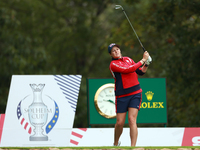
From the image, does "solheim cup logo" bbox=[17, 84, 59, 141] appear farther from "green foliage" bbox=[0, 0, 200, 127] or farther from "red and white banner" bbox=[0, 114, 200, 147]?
"green foliage" bbox=[0, 0, 200, 127]

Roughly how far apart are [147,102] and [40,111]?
86.2 inches

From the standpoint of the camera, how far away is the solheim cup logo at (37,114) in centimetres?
732

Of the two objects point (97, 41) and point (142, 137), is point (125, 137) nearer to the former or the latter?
point (142, 137)

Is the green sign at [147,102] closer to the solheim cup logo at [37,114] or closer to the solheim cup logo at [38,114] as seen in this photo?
the solheim cup logo at [37,114]

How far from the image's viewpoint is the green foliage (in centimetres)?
1312

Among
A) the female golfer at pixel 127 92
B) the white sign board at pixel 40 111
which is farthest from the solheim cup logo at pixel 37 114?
the female golfer at pixel 127 92

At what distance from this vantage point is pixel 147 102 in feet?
26.4

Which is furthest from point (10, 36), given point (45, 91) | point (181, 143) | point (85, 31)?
point (181, 143)

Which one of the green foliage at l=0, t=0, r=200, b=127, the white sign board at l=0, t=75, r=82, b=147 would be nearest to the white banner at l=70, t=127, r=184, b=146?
the white sign board at l=0, t=75, r=82, b=147

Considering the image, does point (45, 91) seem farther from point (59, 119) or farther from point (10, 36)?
point (10, 36)

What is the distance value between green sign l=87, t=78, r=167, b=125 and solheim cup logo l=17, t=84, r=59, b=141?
0.80 metres

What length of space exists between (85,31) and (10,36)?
5.95 metres

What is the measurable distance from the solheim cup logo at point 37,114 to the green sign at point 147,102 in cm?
80

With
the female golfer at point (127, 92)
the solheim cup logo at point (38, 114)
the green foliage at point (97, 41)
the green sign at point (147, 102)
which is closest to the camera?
the female golfer at point (127, 92)
